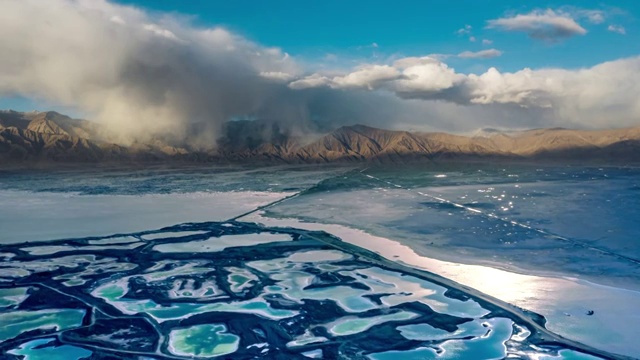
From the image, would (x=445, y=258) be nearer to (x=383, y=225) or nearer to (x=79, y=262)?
(x=383, y=225)

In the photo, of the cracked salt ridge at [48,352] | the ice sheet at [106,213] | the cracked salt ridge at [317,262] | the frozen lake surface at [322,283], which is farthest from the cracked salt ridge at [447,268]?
the cracked salt ridge at [48,352]

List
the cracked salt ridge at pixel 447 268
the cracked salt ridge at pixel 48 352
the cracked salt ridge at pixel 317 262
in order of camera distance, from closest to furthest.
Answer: the cracked salt ridge at pixel 48 352 → the cracked salt ridge at pixel 447 268 → the cracked salt ridge at pixel 317 262

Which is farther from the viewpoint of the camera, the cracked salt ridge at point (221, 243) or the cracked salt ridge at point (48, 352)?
the cracked salt ridge at point (221, 243)

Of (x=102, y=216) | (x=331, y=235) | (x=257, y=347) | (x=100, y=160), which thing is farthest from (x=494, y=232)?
(x=100, y=160)

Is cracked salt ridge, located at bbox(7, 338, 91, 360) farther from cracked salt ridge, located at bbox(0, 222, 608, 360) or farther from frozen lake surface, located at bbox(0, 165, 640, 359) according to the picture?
cracked salt ridge, located at bbox(0, 222, 608, 360)

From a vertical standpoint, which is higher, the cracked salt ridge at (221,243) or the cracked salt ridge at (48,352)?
the cracked salt ridge at (221,243)

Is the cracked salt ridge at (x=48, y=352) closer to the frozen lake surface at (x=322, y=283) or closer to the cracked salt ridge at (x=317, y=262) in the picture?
the frozen lake surface at (x=322, y=283)

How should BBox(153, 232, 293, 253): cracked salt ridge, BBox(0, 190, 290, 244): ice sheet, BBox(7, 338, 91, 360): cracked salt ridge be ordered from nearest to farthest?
BBox(7, 338, 91, 360): cracked salt ridge
BBox(153, 232, 293, 253): cracked salt ridge
BBox(0, 190, 290, 244): ice sheet

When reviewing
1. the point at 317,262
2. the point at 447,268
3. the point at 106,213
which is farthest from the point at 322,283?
the point at 106,213

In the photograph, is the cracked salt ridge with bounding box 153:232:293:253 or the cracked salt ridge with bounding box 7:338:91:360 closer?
the cracked salt ridge with bounding box 7:338:91:360

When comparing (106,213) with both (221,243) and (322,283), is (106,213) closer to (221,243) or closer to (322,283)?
(221,243)

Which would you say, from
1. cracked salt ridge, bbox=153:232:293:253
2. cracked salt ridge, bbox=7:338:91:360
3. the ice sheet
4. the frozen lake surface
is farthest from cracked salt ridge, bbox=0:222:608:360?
the ice sheet
